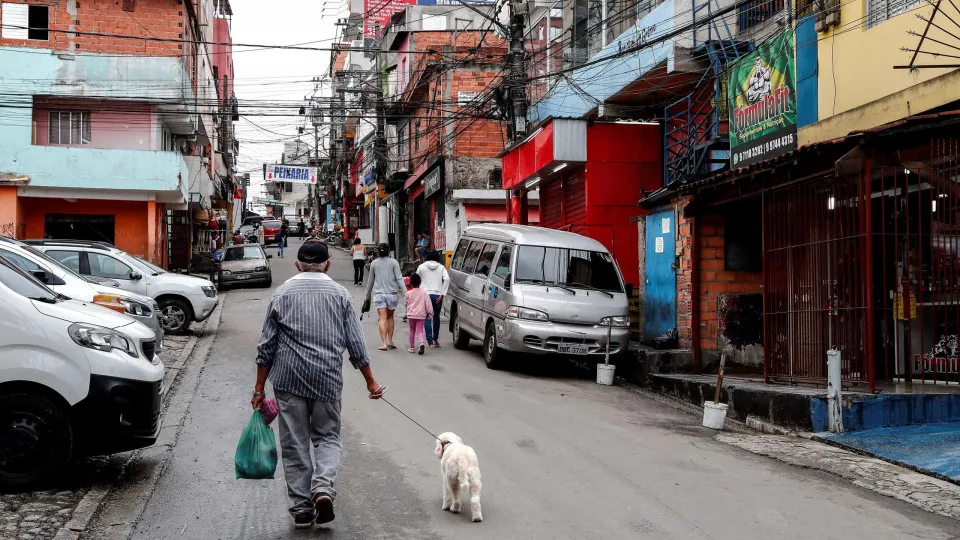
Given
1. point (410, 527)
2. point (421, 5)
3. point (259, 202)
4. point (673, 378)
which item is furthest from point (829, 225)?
point (259, 202)

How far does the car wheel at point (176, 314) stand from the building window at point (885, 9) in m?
12.9

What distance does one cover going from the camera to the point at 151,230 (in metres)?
29.0

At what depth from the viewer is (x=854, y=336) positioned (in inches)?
388

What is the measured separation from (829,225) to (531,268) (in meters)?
→ 5.45

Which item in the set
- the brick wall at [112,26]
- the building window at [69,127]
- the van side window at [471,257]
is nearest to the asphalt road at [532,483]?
the van side window at [471,257]

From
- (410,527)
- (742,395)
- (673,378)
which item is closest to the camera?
(410,527)

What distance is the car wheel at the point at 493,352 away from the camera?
14438 millimetres

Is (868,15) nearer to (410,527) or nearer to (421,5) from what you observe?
(410,527)

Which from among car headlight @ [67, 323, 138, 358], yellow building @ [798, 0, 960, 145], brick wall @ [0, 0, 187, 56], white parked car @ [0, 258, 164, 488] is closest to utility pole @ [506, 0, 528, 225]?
yellow building @ [798, 0, 960, 145]

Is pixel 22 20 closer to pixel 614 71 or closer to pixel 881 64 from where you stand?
pixel 614 71

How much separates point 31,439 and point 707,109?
49.4 feet

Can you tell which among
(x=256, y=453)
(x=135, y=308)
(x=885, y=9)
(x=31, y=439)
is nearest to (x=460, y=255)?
(x=135, y=308)

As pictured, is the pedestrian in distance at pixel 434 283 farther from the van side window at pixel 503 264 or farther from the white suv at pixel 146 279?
the white suv at pixel 146 279

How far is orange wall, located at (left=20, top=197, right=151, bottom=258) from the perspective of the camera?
94.4ft
